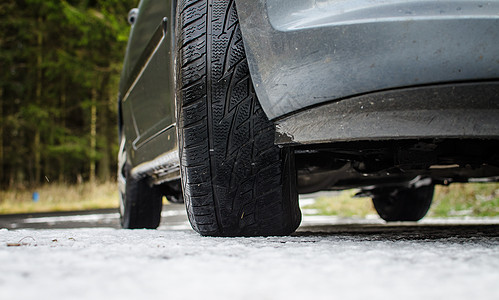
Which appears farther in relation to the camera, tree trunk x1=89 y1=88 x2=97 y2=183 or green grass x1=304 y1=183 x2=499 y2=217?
tree trunk x1=89 y1=88 x2=97 y2=183

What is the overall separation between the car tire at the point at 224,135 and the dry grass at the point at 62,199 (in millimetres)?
10771

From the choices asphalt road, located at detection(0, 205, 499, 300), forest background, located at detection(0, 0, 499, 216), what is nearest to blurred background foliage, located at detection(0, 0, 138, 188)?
forest background, located at detection(0, 0, 499, 216)

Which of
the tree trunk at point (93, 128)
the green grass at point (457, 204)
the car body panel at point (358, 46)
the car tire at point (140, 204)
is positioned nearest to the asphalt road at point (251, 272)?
the car body panel at point (358, 46)

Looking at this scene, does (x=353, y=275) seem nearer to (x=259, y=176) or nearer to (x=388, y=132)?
(x=388, y=132)

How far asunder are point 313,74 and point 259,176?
0.40 metres

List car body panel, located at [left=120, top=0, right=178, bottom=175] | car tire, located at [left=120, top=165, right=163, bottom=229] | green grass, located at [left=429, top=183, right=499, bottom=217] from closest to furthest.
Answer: car body panel, located at [left=120, top=0, right=178, bottom=175] < car tire, located at [left=120, top=165, right=163, bottom=229] < green grass, located at [left=429, top=183, right=499, bottom=217]

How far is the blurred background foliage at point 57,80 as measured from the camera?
598 inches

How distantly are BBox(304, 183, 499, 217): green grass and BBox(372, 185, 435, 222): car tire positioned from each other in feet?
3.76

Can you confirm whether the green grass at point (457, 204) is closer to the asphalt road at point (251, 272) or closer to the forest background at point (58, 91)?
the asphalt road at point (251, 272)

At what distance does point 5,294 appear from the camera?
0.70 meters

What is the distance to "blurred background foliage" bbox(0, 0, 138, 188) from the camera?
15.2 metres

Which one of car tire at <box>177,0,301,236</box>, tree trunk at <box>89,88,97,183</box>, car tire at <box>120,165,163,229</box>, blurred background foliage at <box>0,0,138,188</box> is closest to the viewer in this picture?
car tire at <box>177,0,301,236</box>

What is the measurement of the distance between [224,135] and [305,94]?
0.30 meters

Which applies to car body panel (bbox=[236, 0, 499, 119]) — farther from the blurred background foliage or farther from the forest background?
the blurred background foliage
